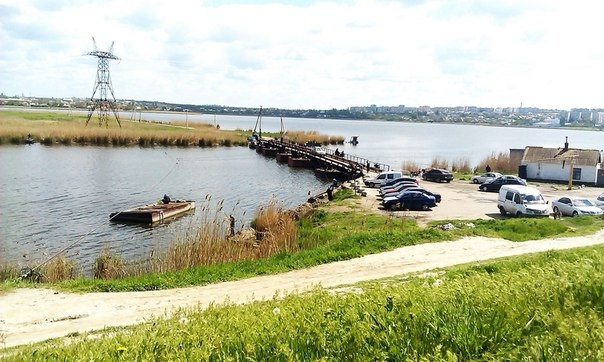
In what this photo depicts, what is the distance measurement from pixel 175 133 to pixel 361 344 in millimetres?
96341

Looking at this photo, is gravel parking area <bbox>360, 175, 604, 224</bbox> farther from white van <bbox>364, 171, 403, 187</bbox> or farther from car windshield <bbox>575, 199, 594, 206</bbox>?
car windshield <bbox>575, 199, 594, 206</bbox>

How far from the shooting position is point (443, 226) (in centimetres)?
2619

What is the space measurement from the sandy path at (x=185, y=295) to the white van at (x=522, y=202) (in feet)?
30.4

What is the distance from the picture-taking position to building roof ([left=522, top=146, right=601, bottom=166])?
50.5 m

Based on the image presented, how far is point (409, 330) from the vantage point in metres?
5.84

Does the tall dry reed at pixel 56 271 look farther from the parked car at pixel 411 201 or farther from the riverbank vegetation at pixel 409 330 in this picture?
the parked car at pixel 411 201

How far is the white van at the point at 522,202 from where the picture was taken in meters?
31.2

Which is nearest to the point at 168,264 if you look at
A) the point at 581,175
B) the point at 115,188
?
the point at 115,188

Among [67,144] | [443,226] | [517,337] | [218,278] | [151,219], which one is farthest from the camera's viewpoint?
[67,144]

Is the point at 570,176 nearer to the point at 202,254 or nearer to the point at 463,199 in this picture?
the point at 463,199

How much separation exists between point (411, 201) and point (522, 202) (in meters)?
6.62

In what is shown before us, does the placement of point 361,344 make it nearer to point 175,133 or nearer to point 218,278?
point 218,278

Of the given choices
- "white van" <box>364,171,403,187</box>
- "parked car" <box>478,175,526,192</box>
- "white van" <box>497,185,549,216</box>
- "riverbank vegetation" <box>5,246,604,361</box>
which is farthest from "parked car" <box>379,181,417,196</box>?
"riverbank vegetation" <box>5,246,604,361</box>

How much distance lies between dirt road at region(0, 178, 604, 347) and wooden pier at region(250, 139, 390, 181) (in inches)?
1465
